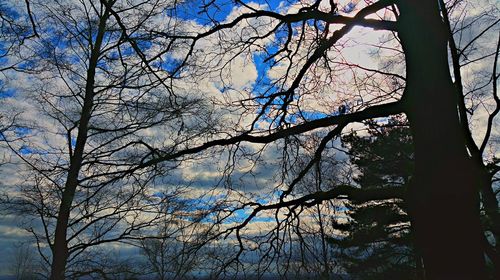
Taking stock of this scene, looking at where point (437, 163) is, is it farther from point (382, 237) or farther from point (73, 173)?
point (382, 237)

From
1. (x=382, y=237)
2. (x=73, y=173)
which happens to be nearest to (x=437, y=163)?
(x=73, y=173)

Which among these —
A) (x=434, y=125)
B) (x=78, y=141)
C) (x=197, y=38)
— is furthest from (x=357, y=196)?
(x=78, y=141)

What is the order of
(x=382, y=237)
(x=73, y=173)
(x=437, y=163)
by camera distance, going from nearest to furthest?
(x=437, y=163)
(x=73, y=173)
(x=382, y=237)

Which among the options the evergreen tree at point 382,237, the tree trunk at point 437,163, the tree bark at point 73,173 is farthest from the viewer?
the evergreen tree at point 382,237

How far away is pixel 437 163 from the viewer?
9.32 feet

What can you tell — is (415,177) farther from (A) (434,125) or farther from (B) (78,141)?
(B) (78,141)

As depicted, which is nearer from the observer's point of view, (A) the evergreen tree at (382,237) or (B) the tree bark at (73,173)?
(B) the tree bark at (73,173)

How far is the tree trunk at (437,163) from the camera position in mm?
2650

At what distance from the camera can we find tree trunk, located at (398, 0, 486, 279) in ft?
8.70

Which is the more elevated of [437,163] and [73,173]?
[73,173]

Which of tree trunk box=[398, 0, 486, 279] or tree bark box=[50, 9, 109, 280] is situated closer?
tree trunk box=[398, 0, 486, 279]

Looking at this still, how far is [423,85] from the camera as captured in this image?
3.06 meters

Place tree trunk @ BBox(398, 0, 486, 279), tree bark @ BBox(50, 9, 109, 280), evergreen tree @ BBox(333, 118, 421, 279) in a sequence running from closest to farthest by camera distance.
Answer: tree trunk @ BBox(398, 0, 486, 279) < tree bark @ BBox(50, 9, 109, 280) < evergreen tree @ BBox(333, 118, 421, 279)

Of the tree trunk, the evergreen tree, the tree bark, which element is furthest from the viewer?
the evergreen tree
